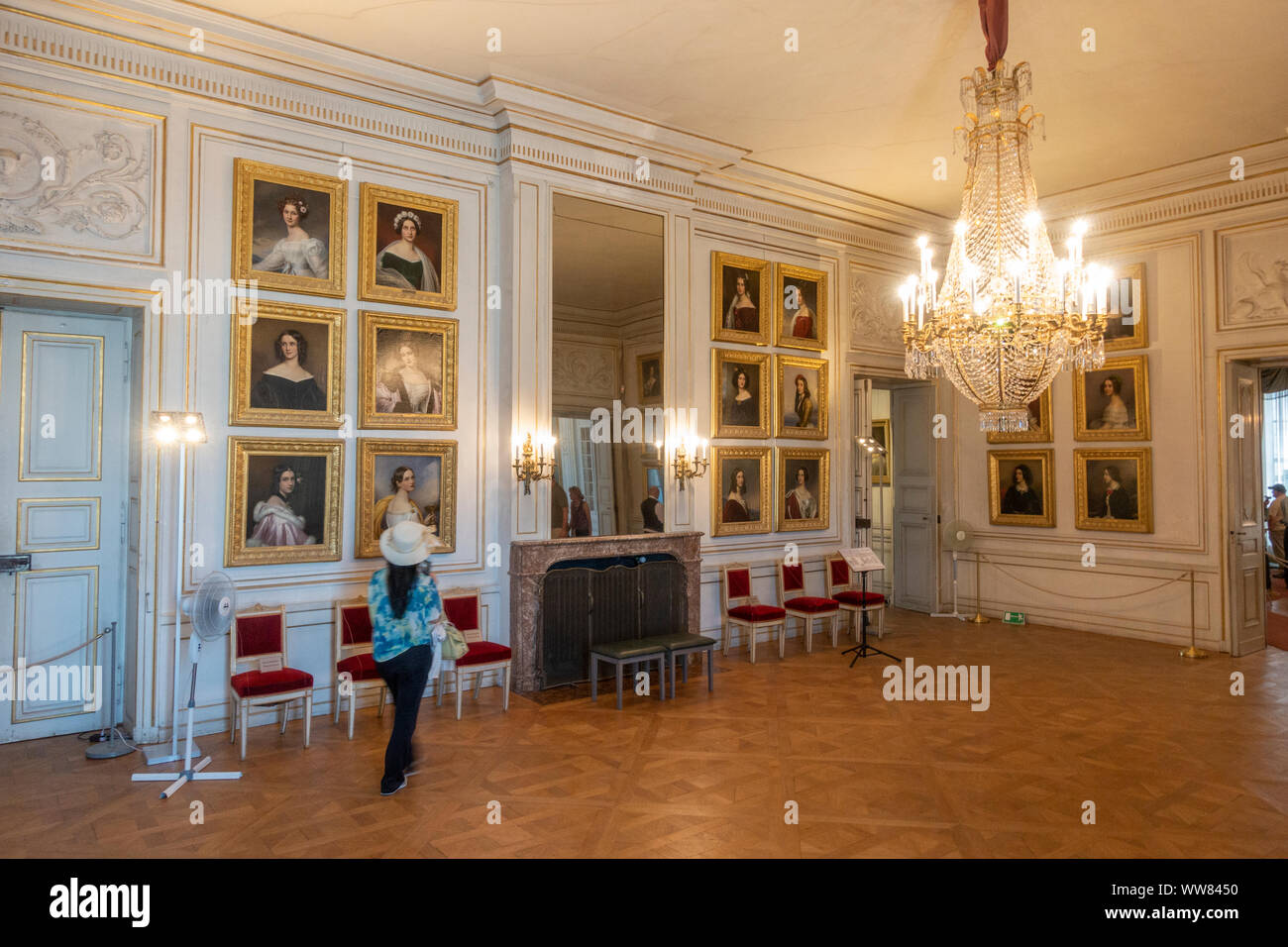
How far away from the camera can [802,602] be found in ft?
28.9

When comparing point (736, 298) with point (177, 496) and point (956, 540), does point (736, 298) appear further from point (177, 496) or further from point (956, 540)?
point (177, 496)

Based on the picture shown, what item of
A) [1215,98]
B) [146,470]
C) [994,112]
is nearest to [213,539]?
[146,470]

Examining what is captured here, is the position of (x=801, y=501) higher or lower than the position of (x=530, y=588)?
higher

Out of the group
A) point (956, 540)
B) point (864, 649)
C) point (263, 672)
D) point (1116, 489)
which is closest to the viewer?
point (263, 672)

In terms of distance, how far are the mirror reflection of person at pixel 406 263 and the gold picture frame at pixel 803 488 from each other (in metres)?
4.36

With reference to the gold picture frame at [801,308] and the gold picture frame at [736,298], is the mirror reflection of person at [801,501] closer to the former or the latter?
the gold picture frame at [801,308]

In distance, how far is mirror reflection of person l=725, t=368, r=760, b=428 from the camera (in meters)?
8.88

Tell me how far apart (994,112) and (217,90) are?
17.8 ft

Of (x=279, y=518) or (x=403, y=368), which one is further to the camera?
(x=403, y=368)

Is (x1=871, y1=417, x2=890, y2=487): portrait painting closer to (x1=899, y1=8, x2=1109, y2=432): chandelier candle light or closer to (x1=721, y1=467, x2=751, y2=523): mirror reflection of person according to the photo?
(x1=721, y1=467, x2=751, y2=523): mirror reflection of person

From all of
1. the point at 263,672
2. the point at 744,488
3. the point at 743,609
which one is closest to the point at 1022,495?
the point at 744,488

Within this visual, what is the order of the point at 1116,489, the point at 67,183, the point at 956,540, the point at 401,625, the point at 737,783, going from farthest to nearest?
1. the point at 956,540
2. the point at 1116,489
3. the point at 67,183
4. the point at 737,783
5. the point at 401,625

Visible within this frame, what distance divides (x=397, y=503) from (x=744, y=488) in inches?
152

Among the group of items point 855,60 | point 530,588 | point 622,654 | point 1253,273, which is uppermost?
point 855,60
